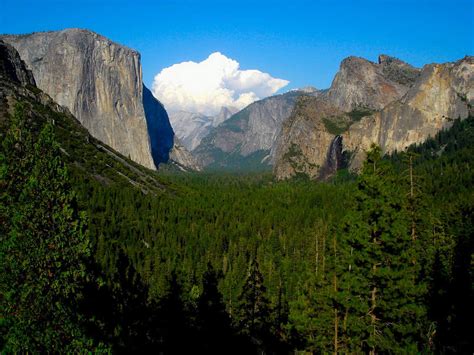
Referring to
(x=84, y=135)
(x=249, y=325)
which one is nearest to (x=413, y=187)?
(x=249, y=325)

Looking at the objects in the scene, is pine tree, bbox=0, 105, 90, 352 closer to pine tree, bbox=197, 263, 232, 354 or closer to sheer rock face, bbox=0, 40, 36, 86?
pine tree, bbox=197, 263, 232, 354

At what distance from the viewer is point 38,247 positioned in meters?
15.6

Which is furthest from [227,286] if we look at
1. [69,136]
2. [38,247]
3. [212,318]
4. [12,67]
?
[12,67]

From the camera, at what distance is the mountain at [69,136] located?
12019 cm

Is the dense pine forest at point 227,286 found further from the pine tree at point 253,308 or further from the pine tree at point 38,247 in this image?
the pine tree at point 253,308

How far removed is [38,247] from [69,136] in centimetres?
13159

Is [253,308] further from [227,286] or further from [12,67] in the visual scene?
[12,67]

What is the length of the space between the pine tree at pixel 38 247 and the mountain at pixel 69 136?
9533cm

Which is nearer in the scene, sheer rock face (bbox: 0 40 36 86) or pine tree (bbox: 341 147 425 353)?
pine tree (bbox: 341 147 425 353)

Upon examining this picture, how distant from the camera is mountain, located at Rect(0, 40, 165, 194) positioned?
120 metres

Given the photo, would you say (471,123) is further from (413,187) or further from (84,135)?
(413,187)

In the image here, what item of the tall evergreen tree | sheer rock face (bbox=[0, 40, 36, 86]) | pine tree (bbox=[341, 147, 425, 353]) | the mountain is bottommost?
the tall evergreen tree

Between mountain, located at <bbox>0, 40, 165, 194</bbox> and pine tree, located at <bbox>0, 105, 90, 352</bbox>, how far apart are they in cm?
9533

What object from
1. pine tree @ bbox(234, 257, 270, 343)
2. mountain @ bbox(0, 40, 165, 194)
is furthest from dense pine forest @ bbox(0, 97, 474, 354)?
mountain @ bbox(0, 40, 165, 194)
